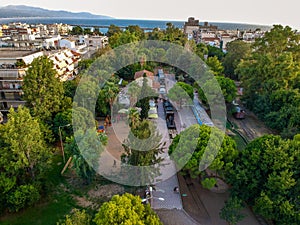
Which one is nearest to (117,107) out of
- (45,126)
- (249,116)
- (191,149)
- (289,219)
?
(45,126)

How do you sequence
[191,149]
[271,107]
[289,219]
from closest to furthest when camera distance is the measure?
1. [289,219]
2. [191,149]
3. [271,107]

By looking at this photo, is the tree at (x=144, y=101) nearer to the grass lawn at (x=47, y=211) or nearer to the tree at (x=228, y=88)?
the tree at (x=228, y=88)

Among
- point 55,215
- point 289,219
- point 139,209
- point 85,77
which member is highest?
point 85,77

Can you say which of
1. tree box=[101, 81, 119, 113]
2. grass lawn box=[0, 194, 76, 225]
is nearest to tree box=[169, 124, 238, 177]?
grass lawn box=[0, 194, 76, 225]

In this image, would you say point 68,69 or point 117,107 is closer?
point 117,107

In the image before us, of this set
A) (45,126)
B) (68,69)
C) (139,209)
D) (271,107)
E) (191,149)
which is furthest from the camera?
(68,69)

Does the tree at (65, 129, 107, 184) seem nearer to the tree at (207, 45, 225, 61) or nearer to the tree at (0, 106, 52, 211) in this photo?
the tree at (0, 106, 52, 211)

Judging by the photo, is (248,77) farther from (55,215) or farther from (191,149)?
(55,215)
